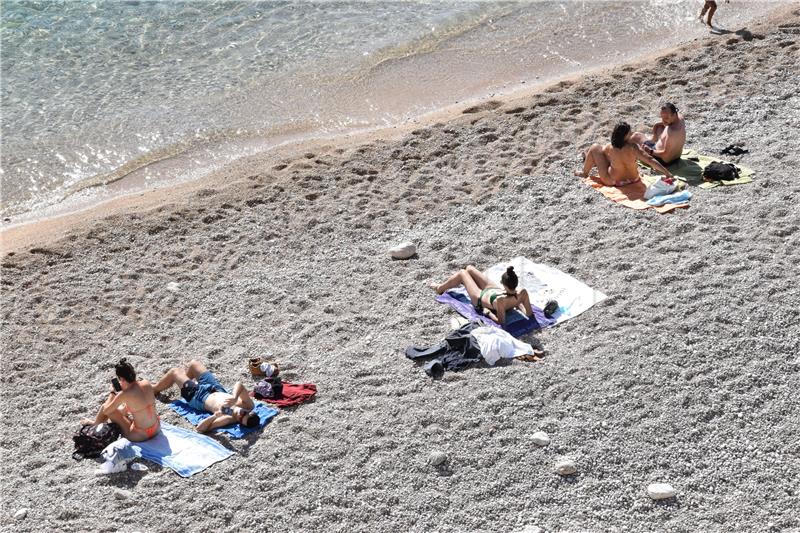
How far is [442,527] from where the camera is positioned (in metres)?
6.50

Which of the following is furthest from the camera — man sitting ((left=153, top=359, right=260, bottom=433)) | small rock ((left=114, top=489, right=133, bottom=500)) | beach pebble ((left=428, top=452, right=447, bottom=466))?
man sitting ((left=153, top=359, right=260, bottom=433))

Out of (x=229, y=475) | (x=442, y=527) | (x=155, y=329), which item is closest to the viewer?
(x=442, y=527)

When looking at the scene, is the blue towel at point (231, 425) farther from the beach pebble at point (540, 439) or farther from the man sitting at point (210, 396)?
the beach pebble at point (540, 439)

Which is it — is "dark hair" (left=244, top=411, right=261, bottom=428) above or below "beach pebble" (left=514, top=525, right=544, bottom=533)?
above

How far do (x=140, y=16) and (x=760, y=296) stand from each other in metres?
13.9

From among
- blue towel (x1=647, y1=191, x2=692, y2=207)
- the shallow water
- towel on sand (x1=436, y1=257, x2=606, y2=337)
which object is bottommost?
towel on sand (x1=436, y1=257, x2=606, y2=337)

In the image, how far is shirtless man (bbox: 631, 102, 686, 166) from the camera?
35.9 feet

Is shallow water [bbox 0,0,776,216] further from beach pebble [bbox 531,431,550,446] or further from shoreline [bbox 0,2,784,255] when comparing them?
beach pebble [bbox 531,431,550,446]

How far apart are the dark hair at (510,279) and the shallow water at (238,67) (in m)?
6.18

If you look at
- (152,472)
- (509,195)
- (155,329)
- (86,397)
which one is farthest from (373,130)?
(152,472)

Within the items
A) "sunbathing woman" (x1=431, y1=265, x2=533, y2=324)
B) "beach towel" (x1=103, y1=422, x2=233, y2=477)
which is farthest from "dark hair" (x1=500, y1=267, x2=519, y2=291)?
"beach towel" (x1=103, y1=422, x2=233, y2=477)

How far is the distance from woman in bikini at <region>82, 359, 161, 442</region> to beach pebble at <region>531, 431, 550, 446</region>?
3.08m

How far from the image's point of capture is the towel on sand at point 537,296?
8.70 metres

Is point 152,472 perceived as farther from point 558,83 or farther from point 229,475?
point 558,83
